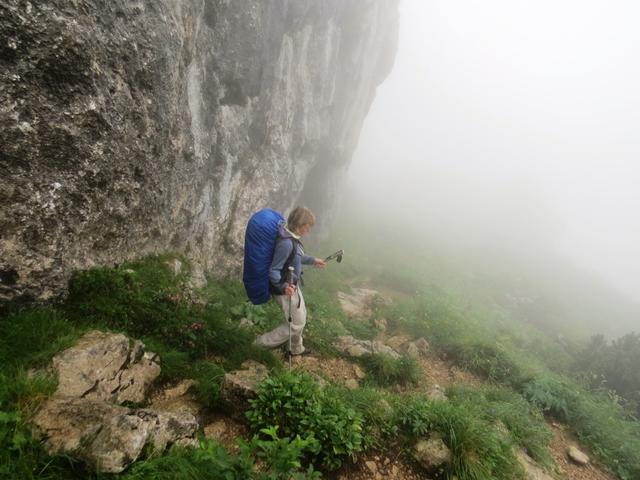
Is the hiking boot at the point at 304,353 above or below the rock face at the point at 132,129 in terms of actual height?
below

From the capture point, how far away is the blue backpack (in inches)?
245

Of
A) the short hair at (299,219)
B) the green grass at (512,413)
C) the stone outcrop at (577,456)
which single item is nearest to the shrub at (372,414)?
the green grass at (512,413)

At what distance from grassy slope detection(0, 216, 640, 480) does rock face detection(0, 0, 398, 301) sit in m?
0.75

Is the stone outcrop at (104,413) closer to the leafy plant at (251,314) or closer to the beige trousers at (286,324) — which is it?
the beige trousers at (286,324)

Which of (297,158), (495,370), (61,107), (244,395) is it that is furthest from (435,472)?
(297,158)

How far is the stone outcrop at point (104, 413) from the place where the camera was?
3.19m

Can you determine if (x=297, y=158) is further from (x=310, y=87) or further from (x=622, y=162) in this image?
(x=622, y=162)

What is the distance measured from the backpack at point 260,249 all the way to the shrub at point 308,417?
6.62ft

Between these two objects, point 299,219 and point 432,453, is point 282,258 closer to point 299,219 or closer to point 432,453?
point 299,219

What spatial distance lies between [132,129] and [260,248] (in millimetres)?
3437

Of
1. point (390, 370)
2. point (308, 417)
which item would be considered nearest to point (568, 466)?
point (390, 370)

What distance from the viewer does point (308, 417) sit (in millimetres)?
4492

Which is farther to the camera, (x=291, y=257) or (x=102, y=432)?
(x=291, y=257)

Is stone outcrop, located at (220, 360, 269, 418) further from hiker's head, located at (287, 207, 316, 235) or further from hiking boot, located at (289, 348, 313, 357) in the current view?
hiker's head, located at (287, 207, 316, 235)
